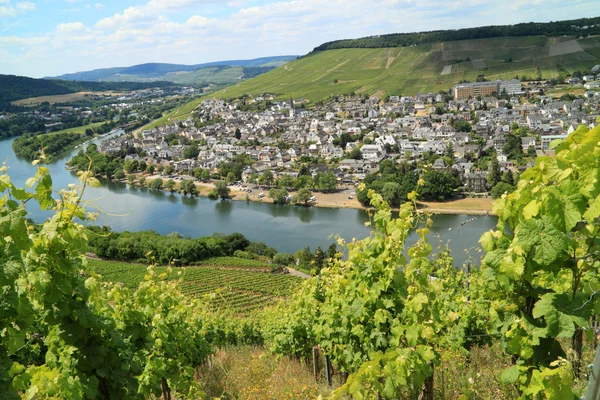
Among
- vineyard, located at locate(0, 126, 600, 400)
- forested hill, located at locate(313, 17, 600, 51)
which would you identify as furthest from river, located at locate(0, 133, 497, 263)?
forested hill, located at locate(313, 17, 600, 51)

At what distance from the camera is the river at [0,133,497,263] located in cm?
→ 2136

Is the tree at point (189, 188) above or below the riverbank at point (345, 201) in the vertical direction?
above

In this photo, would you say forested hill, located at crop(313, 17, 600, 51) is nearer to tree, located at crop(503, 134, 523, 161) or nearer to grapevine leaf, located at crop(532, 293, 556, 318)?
tree, located at crop(503, 134, 523, 161)

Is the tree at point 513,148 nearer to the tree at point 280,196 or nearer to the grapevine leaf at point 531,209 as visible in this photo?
the tree at point 280,196

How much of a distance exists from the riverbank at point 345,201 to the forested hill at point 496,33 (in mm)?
57453

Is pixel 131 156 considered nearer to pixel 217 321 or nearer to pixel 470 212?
pixel 470 212

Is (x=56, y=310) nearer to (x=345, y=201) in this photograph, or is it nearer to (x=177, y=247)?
(x=177, y=247)

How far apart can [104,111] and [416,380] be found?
87.8 m

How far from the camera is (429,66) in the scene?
227ft

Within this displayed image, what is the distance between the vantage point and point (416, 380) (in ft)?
5.61

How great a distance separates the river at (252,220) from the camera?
21359 millimetres

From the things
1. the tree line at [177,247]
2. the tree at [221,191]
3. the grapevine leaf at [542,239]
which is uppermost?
the grapevine leaf at [542,239]

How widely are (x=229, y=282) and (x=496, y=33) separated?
7466cm

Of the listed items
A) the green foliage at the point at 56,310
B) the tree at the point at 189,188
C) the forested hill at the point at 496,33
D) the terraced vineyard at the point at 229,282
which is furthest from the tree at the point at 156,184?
the forested hill at the point at 496,33
